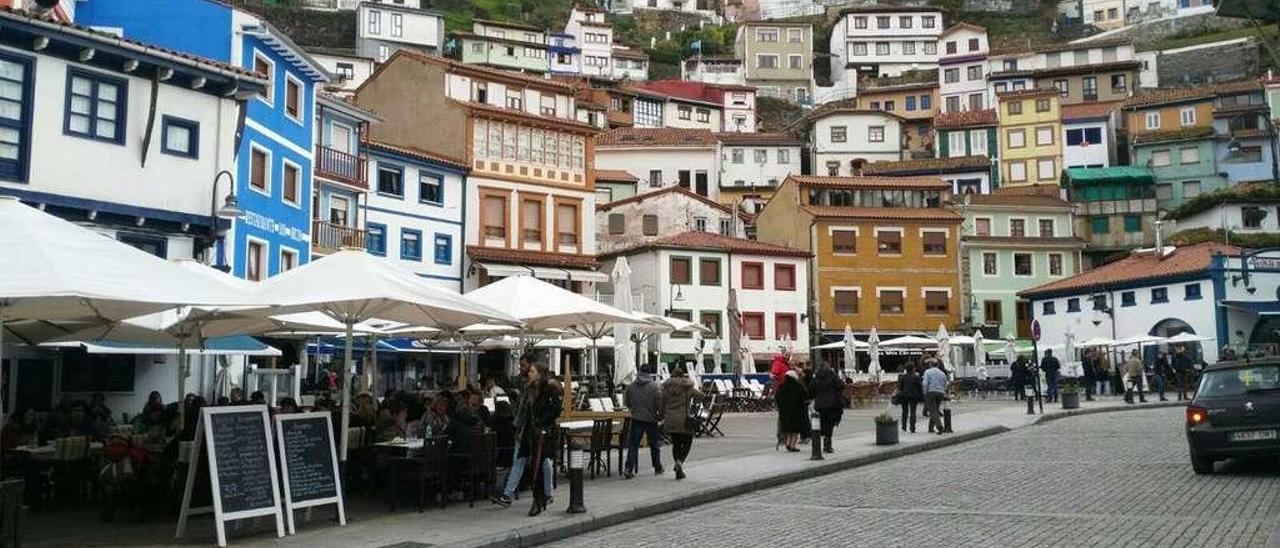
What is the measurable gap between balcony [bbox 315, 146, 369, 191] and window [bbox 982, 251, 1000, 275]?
39666 mm

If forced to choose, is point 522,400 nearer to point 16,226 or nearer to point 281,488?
point 281,488

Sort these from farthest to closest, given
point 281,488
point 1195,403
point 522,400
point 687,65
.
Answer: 1. point 687,65
2. point 1195,403
3. point 522,400
4. point 281,488

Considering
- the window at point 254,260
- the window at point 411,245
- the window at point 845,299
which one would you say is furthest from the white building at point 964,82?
the window at point 254,260

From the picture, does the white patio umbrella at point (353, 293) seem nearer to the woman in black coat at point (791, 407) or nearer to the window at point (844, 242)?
the woman in black coat at point (791, 407)

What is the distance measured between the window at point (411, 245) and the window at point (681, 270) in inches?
602

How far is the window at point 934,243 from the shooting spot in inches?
2539

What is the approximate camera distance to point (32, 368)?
2338cm

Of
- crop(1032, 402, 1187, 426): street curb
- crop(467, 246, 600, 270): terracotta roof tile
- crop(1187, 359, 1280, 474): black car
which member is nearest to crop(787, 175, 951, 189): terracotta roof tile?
crop(467, 246, 600, 270): terracotta roof tile

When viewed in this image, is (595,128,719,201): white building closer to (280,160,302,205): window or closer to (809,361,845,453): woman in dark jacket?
(280,160,302,205): window

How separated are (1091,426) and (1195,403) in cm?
1272

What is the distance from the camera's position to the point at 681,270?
187 ft

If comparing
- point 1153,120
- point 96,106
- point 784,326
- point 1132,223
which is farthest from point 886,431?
point 1153,120

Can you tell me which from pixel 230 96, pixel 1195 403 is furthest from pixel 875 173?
pixel 1195 403

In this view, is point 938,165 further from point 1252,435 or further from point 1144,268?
point 1252,435
